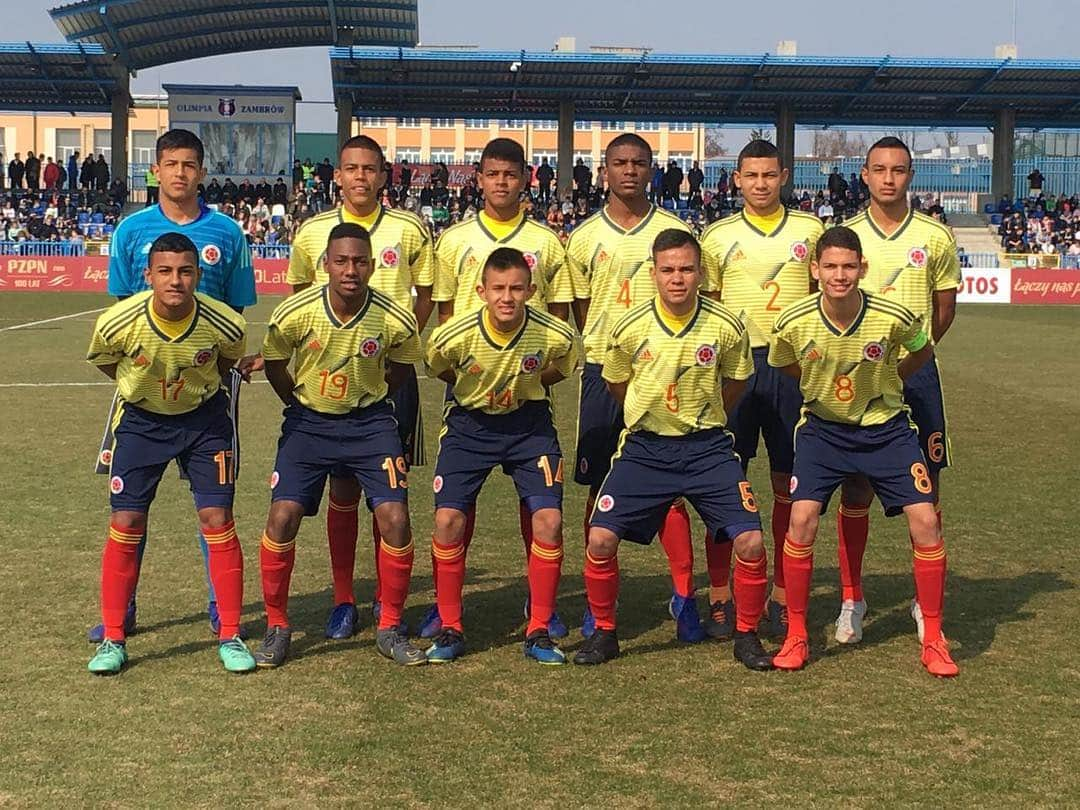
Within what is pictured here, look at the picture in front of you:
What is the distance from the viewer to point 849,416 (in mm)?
5926

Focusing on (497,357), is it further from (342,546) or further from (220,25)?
(220,25)

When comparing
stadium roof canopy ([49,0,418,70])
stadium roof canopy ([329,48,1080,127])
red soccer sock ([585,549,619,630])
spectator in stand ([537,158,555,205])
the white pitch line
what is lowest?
red soccer sock ([585,549,619,630])

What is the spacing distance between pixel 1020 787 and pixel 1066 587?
2.86 metres

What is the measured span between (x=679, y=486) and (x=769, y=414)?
2.97 feet

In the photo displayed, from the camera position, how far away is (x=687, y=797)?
169 inches

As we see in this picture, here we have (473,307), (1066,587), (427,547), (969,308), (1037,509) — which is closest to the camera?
(473,307)

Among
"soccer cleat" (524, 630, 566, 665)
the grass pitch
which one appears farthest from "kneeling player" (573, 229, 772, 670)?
the grass pitch

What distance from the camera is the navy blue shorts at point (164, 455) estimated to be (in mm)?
5789

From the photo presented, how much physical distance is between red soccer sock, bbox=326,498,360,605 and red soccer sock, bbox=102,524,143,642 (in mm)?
939

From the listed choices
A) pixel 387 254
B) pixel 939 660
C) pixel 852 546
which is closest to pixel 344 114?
pixel 387 254

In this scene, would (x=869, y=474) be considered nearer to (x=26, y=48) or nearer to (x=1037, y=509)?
(x=1037, y=509)

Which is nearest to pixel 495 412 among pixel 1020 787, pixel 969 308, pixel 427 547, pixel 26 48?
pixel 427 547

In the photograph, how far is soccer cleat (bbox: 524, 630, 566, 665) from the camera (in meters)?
5.77

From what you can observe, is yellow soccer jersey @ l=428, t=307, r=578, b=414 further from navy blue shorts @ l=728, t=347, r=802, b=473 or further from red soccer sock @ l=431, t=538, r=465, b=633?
navy blue shorts @ l=728, t=347, r=802, b=473
